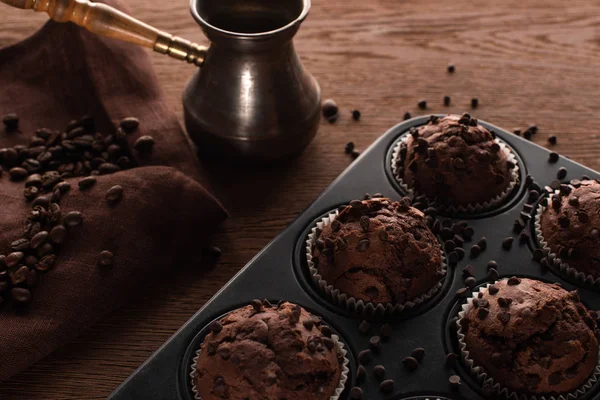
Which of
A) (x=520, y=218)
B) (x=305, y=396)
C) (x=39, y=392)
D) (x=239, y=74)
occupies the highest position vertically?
(x=239, y=74)

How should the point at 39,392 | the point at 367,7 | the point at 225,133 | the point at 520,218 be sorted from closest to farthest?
the point at 39,392, the point at 520,218, the point at 225,133, the point at 367,7

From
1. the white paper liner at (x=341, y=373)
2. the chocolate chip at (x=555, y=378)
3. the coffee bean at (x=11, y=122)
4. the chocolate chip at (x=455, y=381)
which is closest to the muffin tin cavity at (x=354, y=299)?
the white paper liner at (x=341, y=373)

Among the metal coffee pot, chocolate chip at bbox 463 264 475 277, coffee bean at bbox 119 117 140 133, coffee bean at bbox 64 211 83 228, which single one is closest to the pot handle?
the metal coffee pot

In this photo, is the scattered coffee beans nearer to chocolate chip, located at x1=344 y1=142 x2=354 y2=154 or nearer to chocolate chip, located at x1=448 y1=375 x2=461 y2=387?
chocolate chip, located at x1=344 y1=142 x2=354 y2=154

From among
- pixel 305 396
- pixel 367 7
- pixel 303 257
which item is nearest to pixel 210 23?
pixel 303 257

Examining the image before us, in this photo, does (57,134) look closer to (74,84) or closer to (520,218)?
(74,84)

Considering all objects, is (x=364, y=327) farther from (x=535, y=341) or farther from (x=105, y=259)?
(x=105, y=259)

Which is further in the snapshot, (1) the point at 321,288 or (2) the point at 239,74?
(2) the point at 239,74

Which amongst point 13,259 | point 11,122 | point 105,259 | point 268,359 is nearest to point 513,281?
point 268,359
